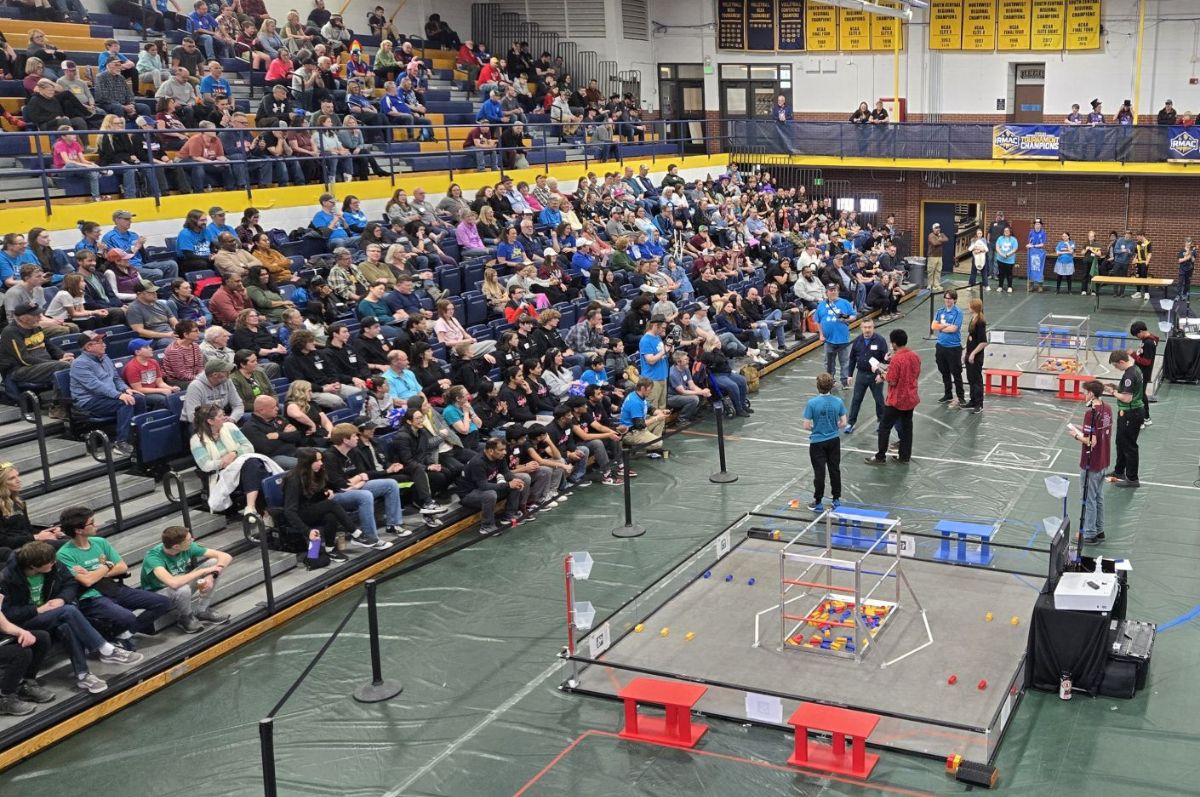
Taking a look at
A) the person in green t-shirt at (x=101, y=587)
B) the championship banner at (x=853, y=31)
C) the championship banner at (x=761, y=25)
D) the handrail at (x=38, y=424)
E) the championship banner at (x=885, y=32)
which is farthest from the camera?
the championship banner at (x=761, y=25)

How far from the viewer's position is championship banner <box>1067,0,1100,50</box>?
29.2 meters

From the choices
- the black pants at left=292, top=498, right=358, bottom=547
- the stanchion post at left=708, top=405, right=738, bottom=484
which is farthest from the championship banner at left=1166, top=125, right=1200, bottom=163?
the black pants at left=292, top=498, right=358, bottom=547

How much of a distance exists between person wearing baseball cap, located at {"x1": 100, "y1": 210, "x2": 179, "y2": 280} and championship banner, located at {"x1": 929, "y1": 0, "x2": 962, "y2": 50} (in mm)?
23251

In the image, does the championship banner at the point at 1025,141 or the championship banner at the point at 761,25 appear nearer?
the championship banner at the point at 1025,141

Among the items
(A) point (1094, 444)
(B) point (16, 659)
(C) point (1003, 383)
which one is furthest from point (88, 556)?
(C) point (1003, 383)

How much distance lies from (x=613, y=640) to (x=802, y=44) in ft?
87.3

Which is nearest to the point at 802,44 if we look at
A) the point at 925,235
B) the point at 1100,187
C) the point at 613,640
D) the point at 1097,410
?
the point at 925,235

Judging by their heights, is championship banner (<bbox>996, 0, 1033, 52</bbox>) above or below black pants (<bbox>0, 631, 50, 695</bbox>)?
above

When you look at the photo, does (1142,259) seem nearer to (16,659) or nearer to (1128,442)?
(1128,442)

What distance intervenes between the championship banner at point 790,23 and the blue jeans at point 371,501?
24.9 meters

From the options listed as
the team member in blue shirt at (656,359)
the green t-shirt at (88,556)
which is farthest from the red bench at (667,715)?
the team member in blue shirt at (656,359)

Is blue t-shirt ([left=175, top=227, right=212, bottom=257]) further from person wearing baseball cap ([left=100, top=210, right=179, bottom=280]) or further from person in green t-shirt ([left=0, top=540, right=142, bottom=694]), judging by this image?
person in green t-shirt ([left=0, top=540, right=142, bottom=694])

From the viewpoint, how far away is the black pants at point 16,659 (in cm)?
836

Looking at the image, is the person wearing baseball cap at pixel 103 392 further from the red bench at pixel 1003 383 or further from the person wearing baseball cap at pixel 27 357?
the red bench at pixel 1003 383
